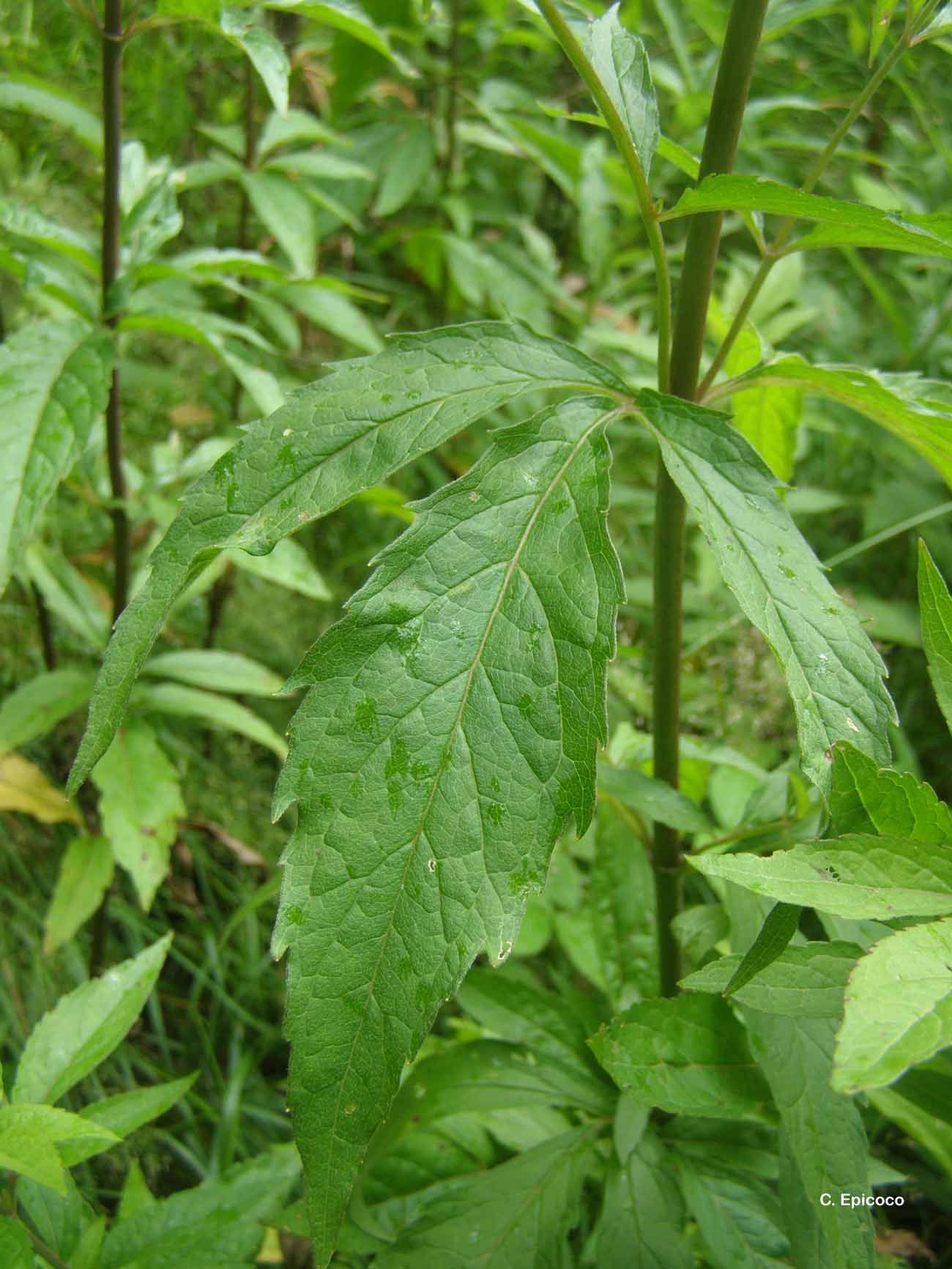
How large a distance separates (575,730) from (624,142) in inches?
20.0

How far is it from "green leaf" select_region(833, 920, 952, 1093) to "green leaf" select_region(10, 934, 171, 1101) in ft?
2.59

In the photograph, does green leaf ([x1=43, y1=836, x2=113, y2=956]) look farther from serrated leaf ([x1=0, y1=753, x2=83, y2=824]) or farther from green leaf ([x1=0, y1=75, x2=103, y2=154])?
green leaf ([x1=0, y1=75, x2=103, y2=154])

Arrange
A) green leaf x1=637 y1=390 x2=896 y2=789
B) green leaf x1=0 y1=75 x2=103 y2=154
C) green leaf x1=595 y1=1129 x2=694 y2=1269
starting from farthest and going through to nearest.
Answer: green leaf x1=0 y1=75 x2=103 y2=154, green leaf x1=595 y1=1129 x2=694 y2=1269, green leaf x1=637 y1=390 x2=896 y2=789

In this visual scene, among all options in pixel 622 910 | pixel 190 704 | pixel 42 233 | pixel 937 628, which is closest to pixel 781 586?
pixel 937 628

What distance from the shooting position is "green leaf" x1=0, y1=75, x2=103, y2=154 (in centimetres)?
155

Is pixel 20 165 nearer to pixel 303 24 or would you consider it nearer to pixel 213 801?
pixel 303 24

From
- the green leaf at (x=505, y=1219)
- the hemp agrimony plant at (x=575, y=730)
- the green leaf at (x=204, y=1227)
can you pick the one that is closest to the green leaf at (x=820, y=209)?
the hemp agrimony plant at (x=575, y=730)

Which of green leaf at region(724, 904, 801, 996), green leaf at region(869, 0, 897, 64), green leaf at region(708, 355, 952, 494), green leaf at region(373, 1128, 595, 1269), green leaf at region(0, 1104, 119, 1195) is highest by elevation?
green leaf at region(869, 0, 897, 64)

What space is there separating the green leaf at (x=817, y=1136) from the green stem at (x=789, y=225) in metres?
0.63

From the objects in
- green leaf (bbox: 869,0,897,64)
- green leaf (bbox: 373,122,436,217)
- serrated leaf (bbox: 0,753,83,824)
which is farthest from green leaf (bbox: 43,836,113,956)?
green leaf (bbox: 373,122,436,217)

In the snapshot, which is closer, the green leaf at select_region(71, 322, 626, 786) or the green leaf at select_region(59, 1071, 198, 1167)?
the green leaf at select_region(71, 322, 626, 786)

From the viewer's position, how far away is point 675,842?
118cm

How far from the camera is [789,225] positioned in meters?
0.98

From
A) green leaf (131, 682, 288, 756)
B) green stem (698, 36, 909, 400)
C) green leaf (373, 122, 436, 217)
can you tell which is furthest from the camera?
green leaf (373, 122, 436, 217)
